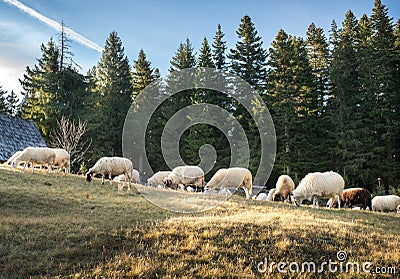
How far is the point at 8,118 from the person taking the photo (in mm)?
28625

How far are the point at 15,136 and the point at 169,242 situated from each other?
24637 mm

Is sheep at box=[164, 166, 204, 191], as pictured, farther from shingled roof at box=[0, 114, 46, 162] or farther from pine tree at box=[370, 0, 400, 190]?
pine tree at box=[370, 0, 400, 190]

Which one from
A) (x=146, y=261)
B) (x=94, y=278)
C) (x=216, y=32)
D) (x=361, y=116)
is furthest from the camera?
(x=216, y=32)

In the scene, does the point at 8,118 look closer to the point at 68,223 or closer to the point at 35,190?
the point at 35,190

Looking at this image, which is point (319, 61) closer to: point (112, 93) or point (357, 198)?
point (357, 198)

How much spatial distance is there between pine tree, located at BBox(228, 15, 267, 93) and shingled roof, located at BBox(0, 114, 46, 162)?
20.3 m

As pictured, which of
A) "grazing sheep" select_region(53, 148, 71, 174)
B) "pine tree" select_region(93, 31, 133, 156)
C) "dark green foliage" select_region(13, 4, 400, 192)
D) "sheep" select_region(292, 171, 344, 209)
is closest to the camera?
"sheep" select_region(292, 171, 344, 209)

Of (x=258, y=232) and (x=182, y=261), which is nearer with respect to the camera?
(x=182, y=261)

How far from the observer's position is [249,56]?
1380 inches

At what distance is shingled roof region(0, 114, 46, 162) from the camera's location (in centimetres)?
2563

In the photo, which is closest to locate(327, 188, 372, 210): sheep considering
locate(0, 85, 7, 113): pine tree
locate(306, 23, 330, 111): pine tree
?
locate(306, 23, 330, 111): pine tree

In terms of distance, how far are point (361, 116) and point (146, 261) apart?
27.1 metres

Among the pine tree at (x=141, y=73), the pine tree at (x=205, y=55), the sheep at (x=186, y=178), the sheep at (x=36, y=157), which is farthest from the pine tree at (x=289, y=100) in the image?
the sheep at (x=36, y=157)

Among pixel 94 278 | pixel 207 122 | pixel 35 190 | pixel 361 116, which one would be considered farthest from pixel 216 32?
pixel 94 278
